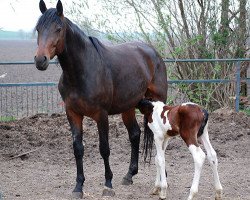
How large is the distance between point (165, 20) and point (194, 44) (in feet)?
2.81

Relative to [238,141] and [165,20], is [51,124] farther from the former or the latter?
[165,20]

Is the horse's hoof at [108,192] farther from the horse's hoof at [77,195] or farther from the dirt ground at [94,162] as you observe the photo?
the horse's hoof at [77,195]

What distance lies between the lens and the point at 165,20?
38.5 ft

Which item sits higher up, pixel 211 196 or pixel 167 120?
A: pixel 167 120

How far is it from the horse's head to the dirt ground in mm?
1596

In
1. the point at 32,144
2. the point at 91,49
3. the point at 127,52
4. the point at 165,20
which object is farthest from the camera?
the point at 165,20

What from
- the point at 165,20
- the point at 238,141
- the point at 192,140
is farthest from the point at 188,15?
the point at 192,140

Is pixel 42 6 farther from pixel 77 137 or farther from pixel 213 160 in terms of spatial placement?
pixel 213 160

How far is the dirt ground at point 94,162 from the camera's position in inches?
239

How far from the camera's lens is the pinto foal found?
5219 mm

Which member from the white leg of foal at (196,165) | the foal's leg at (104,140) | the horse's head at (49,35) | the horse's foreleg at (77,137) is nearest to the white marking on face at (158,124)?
the white leg of foal at (196,165)

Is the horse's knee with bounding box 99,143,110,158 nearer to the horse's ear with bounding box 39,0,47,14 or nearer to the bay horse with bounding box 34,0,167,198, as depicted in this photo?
the bay horse with bounding box 34,0,167,198

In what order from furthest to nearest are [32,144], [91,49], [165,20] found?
[165,20] → [32,144] → [91,49]

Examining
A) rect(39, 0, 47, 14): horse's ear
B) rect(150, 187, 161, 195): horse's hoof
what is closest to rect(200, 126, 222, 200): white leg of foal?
rect(150, 187, 161, 195): horse's hoof
